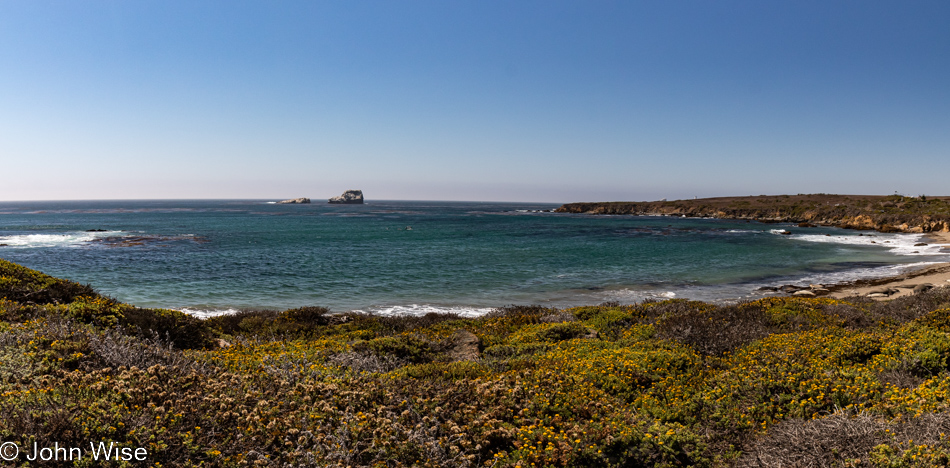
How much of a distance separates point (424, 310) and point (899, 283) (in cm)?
2799

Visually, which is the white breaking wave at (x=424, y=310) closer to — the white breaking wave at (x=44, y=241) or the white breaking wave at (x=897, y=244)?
the white breaking wave at (x=897, y=244)

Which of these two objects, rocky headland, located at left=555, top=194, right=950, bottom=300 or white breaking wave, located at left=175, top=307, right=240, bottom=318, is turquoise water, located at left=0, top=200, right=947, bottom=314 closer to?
white breaking wave, located at left=175, top=307, right=240, bottom=318

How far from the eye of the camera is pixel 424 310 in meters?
21.1

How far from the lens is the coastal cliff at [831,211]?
67863mm

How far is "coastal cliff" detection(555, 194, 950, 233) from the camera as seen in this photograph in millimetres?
67863

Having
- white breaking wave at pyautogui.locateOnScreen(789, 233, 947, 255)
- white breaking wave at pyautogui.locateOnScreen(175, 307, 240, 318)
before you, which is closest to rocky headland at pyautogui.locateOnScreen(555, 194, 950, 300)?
white breaking wave at pyautogui.locateOnScreen(789, 233, 947, 255)

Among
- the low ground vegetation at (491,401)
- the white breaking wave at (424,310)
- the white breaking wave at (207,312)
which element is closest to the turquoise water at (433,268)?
the white breaking wave at (424,310)

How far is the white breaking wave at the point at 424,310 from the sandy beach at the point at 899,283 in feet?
62.2

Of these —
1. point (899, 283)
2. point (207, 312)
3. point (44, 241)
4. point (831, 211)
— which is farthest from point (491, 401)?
point (831, 211)

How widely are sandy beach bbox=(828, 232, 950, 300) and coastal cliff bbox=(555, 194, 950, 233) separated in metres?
49.2

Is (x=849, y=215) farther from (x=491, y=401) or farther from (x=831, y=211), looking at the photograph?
(x=491, y=401)

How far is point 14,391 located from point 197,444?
7.85 feet

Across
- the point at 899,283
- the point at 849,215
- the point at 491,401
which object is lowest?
the point at 899,283

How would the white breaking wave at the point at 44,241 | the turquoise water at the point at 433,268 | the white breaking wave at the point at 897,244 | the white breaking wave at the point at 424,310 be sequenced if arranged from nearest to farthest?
the white breaking wave at the point at 424,310 < the turquoise water at the point at 433,268 < the white breaking wave at the point at 897,244 < the white breaking wave at the point at 44,241
